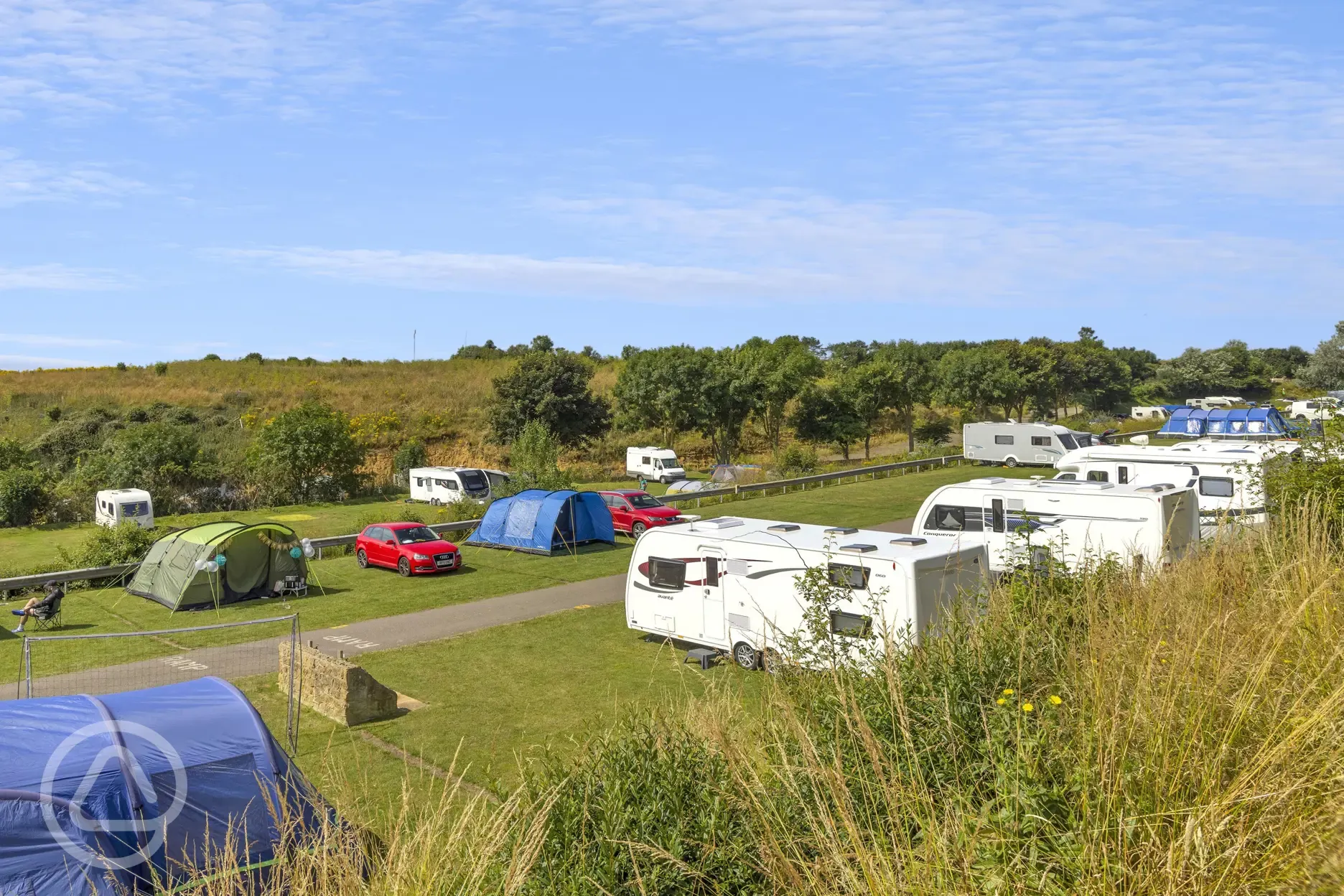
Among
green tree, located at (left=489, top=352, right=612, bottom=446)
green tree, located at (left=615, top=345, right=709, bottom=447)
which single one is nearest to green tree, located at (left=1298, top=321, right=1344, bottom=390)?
green tree, located at (left=615, top=345, right=709, bottom=447)

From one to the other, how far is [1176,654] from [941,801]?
47.3 inches

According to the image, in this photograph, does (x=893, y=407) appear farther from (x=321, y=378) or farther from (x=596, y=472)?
(x=321, y=378)

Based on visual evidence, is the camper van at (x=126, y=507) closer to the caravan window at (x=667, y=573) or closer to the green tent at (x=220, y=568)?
the green tent at (x=220, y=568)

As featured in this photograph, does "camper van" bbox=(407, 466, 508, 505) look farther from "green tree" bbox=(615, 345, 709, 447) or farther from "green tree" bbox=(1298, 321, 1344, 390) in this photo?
"green tree" bbox=(1298, 321, 1344, 390)

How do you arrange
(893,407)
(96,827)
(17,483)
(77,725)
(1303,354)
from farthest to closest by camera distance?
(1303,354) → (893,407) → (17,483) → (77,725) → (96,827)

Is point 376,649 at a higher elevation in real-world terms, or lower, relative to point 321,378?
lower

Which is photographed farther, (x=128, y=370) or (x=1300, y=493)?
(x=128, y=370)

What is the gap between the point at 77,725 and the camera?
7613 mm

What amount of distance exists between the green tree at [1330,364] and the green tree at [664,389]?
3720 centimetres

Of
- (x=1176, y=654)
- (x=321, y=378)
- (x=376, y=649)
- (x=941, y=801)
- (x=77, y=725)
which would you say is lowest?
(x=376, y=649)

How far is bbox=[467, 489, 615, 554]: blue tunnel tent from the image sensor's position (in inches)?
1016

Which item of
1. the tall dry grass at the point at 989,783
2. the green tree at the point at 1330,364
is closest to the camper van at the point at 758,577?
the tall dry grass at the point at 989,783

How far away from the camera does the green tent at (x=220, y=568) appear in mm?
19984

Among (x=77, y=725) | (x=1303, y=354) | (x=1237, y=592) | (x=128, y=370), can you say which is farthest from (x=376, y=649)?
(x=1303, y=354)
